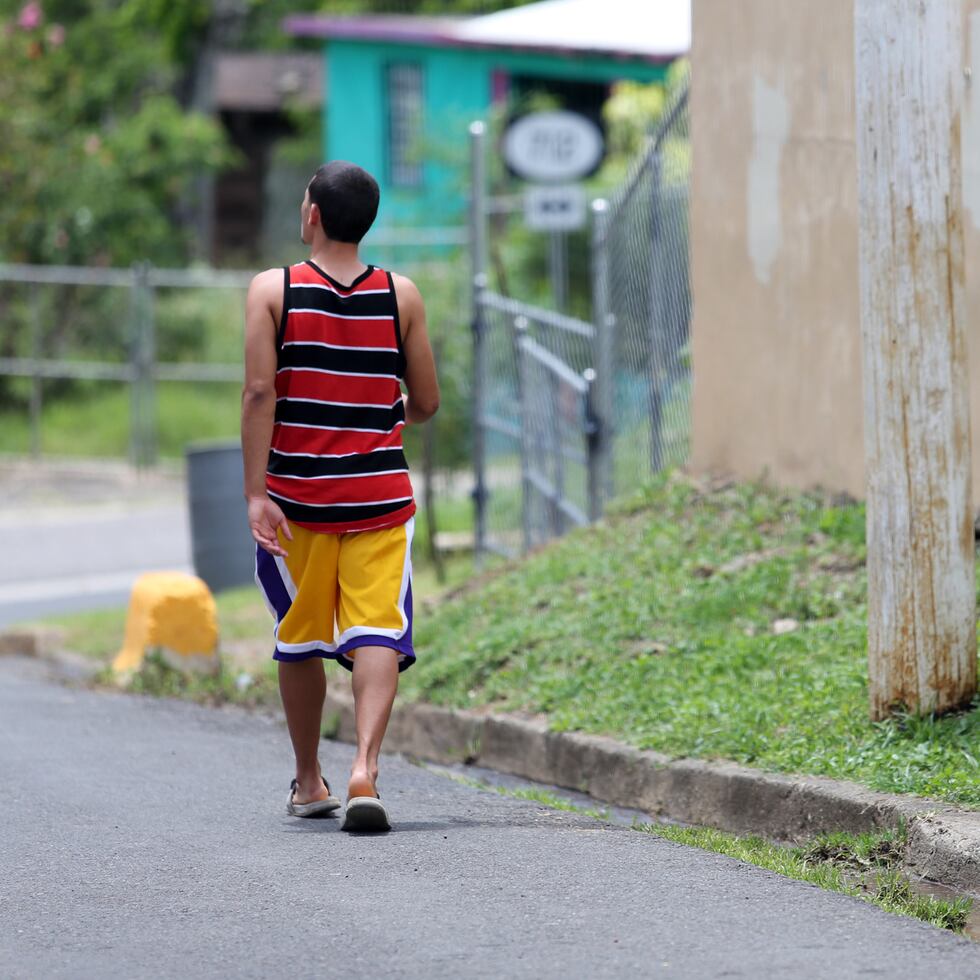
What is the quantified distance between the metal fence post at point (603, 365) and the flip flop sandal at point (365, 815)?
14.7 feet

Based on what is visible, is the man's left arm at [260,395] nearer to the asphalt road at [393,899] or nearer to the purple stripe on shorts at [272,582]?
the purple stripe on shorts at [272,582]

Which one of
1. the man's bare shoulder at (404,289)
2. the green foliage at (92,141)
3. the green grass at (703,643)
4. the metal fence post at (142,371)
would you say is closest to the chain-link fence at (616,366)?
the green grass at (703,643)

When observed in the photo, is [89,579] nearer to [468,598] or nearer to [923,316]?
[468,598]

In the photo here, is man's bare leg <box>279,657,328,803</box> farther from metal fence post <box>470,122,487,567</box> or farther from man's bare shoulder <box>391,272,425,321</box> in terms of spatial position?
metal fence post <box>470,122,487,567</box>

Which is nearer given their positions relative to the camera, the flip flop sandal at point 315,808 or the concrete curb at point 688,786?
the concrete curb at point 688,786

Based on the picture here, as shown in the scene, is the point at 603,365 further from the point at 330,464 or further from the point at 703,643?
the point at 330,464

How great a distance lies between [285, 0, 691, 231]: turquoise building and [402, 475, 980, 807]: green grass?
1268 centimetres

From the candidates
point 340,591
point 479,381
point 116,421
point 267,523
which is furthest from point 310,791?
point 116,421

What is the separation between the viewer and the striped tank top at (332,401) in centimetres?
516

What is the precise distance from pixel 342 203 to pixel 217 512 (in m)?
6.36

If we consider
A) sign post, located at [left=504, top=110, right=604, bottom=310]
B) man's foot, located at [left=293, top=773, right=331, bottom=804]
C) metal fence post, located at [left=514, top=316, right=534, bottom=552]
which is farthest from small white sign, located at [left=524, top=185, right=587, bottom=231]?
man's foot, located at [left=293, top=773, right=331, bottom=804]

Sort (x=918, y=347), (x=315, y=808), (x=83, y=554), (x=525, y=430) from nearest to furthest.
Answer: (x=315, y=808) < (x=918, y=347) < (x=525, y=430) < (x=83, y=554)

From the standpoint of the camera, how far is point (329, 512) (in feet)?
17.1

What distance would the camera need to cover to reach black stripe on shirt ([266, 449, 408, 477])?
5199 mm
